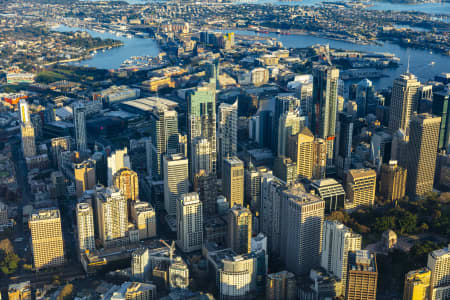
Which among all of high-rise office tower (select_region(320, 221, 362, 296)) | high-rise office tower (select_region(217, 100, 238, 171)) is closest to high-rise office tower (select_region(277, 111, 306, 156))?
high-rise office tower (select_region(217, 100, 238, 171))

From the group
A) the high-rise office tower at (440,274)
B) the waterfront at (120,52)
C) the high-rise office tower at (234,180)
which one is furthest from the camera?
the waterfront at (120,52)

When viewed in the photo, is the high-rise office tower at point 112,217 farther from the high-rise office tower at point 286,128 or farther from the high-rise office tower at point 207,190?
the high-rise office tower at point 286,128

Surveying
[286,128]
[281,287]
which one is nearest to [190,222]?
[281,287]

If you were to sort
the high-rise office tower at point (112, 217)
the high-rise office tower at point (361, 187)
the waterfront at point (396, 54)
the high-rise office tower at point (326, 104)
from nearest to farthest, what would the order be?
the high-rise office tower at point (112, 217)
the high-rise office tower at point (361, 187)
the high-rise office tower at point (326, 104)
the waterfront at point (396, 54)

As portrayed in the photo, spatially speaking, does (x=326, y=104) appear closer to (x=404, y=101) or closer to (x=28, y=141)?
(x=404, y=101)

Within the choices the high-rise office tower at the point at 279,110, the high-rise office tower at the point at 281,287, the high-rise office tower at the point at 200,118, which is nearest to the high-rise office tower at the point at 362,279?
the high-rise office tower at the point at 281,287

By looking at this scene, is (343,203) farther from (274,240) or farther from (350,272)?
(350,272)

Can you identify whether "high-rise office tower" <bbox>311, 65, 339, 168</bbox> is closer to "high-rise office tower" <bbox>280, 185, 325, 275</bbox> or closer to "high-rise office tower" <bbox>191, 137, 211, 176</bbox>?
"high-rise office tower" <bbox>191, 137, 211, 176</bbox>
